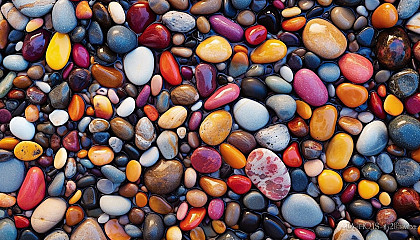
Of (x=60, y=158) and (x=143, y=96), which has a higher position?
(x=143, y=96)

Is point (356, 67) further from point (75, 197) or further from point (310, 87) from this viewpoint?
point (75, 197)

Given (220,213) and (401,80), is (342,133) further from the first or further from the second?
(220,213)

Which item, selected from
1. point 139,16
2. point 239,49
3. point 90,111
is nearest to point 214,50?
point 239,49

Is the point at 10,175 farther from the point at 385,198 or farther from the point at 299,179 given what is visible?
the point at 385,198

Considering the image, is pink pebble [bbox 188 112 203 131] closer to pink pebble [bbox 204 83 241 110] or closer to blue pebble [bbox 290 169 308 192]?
pink pebble [bbox 204 83 241 110]

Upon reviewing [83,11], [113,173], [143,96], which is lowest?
[113,173]

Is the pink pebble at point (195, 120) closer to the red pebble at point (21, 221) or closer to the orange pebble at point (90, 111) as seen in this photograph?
the orange pebble at point (90, 111)

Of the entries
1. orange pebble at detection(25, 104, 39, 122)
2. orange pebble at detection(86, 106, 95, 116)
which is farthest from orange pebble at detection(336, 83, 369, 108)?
orange pebble at detection(25, 104, 39, 122)
